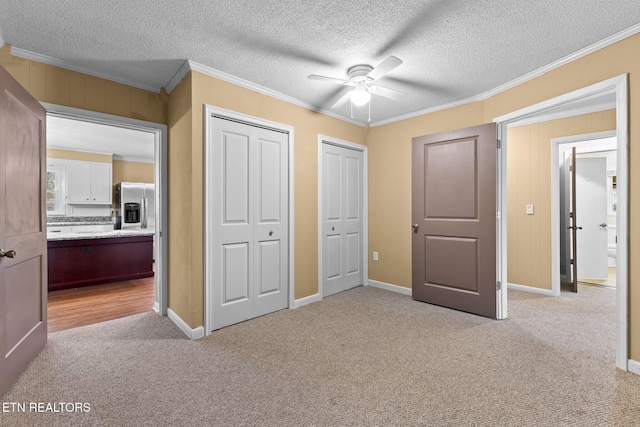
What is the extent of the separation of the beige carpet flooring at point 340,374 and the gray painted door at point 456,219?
39 cm

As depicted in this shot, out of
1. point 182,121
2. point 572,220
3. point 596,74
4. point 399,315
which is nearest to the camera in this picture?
point 596,74

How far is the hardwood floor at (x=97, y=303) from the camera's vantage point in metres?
3.23

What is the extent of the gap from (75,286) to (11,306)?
9.29 feet

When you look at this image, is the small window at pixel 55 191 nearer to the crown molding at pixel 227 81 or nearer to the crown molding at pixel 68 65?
the crown molding at pixel 68 65

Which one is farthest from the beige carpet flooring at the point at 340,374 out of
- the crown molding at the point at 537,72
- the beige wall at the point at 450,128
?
the crown molding at the point at 537,72

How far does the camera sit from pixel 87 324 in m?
3.10

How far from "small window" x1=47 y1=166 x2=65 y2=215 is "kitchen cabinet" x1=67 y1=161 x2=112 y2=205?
0.12 m

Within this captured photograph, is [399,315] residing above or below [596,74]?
below

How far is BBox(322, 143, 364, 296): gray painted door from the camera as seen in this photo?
404cm

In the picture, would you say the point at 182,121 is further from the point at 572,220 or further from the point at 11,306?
the point at 572,220

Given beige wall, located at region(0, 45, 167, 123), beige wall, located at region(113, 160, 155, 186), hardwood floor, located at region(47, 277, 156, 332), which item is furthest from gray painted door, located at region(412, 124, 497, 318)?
beige wall, located at region(113, 160, 155, 186)

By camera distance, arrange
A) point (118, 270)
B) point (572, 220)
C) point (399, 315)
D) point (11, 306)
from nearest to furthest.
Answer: point (11, 306), point (399, 315), point (572, 220), point (118, 270)

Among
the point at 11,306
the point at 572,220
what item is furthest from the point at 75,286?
the point at 572,220

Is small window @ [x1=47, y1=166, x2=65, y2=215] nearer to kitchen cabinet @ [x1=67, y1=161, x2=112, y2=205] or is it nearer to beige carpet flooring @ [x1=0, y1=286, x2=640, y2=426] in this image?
kitchen cabinet @ [x1=67, y1=161, x2=112, y2=205]
